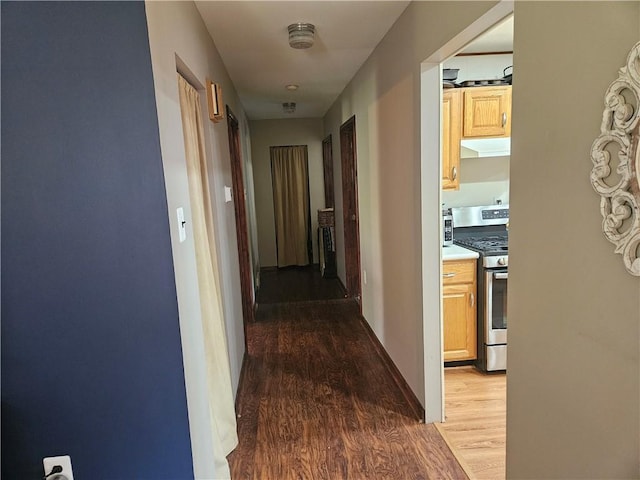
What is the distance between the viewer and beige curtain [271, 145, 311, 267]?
21.2ft

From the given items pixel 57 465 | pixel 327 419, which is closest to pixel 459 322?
pixel 327 419

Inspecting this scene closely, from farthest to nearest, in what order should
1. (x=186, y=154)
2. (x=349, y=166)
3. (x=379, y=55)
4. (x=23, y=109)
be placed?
(x=349, y=166)
(x=379, y=55)
(x=186, y=154)
(x=23, y=109)

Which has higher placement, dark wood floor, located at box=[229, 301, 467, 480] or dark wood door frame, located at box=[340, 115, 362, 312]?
dark wood door frame, located at box=[340, 115, 362, 312]

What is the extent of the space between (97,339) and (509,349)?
55.2 inches

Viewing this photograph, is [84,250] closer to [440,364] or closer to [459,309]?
[440,364]

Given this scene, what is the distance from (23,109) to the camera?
118 centimetres

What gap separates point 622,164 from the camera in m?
0.88

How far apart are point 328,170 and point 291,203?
88 cm

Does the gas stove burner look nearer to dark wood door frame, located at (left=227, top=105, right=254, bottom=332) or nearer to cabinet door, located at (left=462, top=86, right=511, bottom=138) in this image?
cabinet door, located at (left=462, top=86, right=511, bottom=138)

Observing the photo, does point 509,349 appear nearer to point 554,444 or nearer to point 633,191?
point 554,444

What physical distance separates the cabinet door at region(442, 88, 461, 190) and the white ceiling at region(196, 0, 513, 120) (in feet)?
1.43

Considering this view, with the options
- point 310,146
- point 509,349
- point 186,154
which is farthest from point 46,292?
point 310,146

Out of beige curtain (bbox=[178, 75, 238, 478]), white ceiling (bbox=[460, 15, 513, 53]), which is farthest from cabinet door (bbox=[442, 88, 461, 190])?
beige curtain (bbox=[178, 75, 238, 478])

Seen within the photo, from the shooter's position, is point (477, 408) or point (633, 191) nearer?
point (633, 191)
